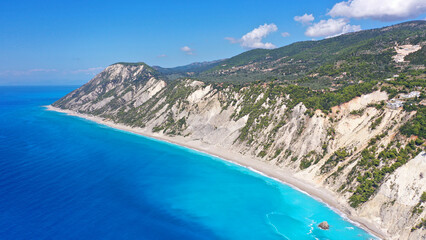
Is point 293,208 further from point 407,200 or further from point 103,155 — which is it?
point 103,155

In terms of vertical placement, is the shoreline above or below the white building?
below

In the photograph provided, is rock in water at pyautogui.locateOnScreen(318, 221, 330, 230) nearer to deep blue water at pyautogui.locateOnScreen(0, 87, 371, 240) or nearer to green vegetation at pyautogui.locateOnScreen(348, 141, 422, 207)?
deep blue water at pyautogui.locateOnScreen(0, 87, 371, 240)

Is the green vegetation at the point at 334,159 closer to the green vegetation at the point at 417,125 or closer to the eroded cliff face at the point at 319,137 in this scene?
the eroded cliff face at the point at 319,137

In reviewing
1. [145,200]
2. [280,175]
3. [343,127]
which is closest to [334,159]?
[343,127]

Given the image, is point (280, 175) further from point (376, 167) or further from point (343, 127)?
point (376, 167)

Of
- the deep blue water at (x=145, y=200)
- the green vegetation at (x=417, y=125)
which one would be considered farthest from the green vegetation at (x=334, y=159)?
the green vegetation at (x=417, y=125)

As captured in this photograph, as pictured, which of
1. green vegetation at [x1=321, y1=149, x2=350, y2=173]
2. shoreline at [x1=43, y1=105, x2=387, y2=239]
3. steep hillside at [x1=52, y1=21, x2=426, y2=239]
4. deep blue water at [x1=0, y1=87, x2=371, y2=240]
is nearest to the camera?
deep blue water at [x1=0, y1=87, x2=371, y2=240]

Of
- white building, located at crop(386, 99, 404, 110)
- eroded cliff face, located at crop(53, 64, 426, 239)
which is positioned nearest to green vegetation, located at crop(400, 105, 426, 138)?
eroded cliff face, located at crop(53, 64, 426, 239)

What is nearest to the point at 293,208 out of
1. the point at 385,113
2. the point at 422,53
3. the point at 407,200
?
the point at 407,200
